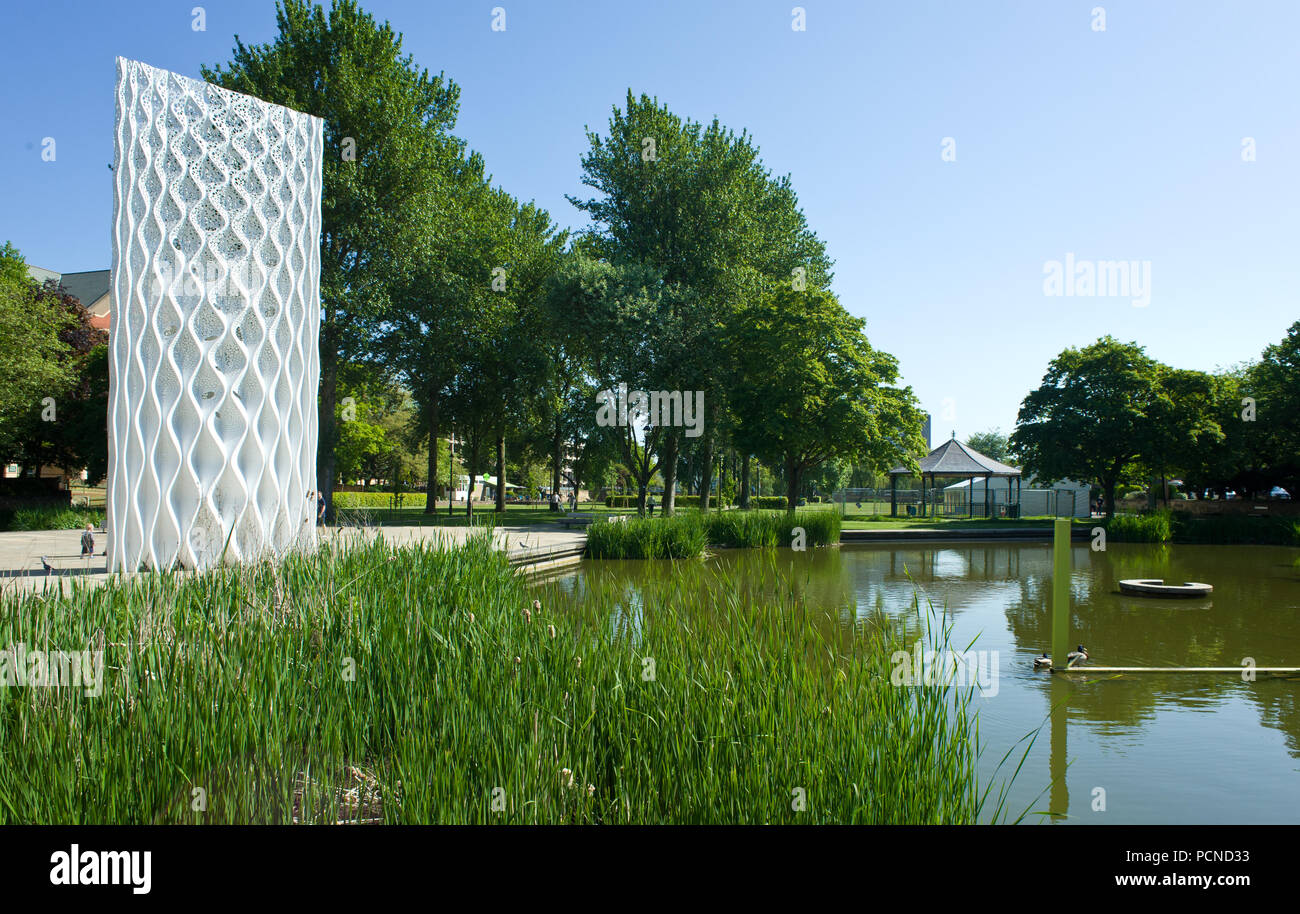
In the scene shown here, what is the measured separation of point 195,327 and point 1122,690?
1235cm

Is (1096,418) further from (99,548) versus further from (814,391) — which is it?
(99,548)

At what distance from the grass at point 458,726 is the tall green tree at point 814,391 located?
22.2 m

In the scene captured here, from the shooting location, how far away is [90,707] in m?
3.48

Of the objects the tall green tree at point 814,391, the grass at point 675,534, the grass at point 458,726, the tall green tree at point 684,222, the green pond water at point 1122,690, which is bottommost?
the green pond water at point 1122,690

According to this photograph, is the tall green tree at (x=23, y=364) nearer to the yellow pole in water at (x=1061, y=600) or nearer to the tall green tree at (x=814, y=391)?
the tall green tree at (x=814, y=391)

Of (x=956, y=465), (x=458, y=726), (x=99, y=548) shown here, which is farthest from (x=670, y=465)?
(x=458, y=726)

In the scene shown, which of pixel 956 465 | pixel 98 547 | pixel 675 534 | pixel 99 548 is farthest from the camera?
pixel 956 465

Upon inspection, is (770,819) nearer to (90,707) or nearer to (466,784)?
(466,784)

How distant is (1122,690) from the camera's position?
7719mm

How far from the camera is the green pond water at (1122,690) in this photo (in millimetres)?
5133

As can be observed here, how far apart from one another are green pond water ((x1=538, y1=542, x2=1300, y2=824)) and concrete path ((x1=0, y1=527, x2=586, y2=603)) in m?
1.25


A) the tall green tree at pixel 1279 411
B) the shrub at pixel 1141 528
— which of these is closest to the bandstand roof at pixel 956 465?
the tall green tree at pixel 1279 411
